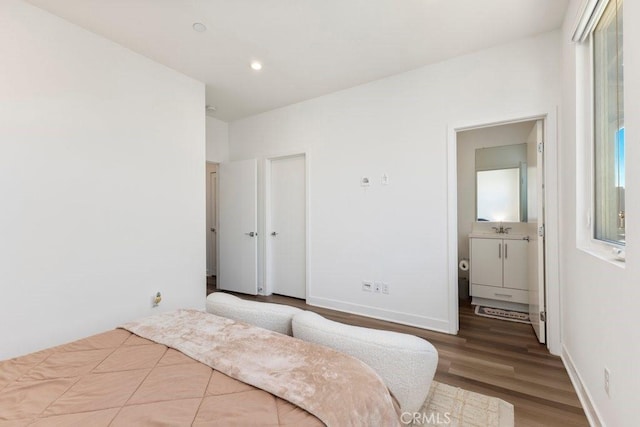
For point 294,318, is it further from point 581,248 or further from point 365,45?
point 365,45

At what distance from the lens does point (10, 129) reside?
1.90 m

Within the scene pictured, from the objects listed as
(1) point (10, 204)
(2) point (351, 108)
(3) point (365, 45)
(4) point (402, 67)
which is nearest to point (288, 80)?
(2) point (351, 108)

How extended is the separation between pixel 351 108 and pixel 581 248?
251 centimetres

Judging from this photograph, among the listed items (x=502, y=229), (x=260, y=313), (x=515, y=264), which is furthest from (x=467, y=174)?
(x=260, y=313)

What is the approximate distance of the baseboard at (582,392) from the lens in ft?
4.99

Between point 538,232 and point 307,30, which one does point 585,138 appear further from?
point 307,30

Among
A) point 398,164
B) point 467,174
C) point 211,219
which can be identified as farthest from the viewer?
point 211,219

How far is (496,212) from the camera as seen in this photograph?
388 cm

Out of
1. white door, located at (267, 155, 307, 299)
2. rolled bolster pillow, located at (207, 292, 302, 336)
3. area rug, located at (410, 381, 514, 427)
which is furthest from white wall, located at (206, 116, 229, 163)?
area rug, located at (410, 381, 514, 427)

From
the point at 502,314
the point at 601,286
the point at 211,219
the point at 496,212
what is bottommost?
the point at 502,314

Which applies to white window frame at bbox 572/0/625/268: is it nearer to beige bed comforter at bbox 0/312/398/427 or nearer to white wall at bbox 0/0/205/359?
beige bed comforter at bbox 0/312/398/427

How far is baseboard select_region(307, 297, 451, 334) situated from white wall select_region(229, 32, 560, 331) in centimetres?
1

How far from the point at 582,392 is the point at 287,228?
3.27 metres

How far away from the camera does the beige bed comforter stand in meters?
0.88
